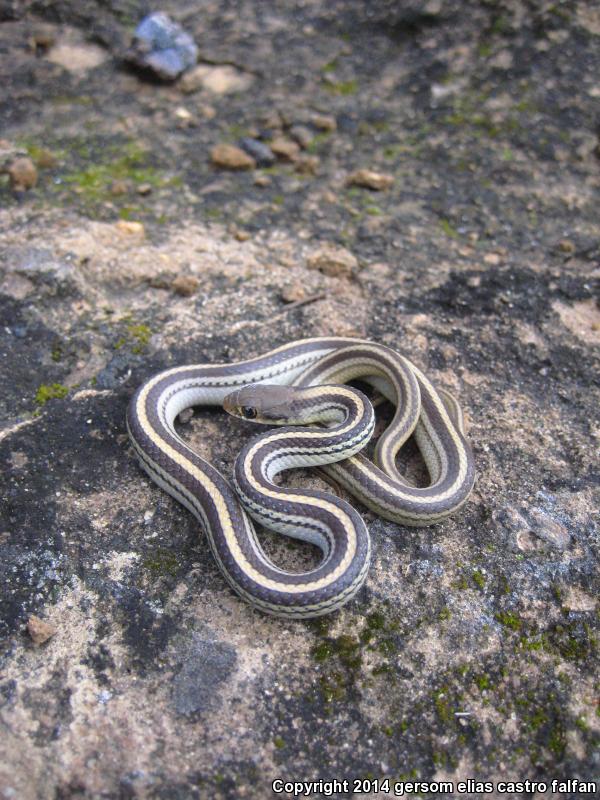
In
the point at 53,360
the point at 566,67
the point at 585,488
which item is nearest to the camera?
the point at 585,488

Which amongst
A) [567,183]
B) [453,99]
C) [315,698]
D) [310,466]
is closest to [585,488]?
[310,466]

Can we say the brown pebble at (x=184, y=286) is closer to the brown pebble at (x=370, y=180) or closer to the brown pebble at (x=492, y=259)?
the brown pebble at (x=370, y=180)

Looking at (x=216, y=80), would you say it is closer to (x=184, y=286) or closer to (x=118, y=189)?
(x=118, y=189)

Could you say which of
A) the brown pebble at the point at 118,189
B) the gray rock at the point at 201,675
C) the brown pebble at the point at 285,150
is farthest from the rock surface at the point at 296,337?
the brown pebble at the point at 285,150

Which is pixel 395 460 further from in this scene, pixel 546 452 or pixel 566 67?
pixel 566 67

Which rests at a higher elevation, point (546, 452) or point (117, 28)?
point (117, 28)

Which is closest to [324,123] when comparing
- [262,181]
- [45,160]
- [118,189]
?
[262,181]

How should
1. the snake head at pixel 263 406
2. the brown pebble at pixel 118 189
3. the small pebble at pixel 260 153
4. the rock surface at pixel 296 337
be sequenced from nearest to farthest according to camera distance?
the rock surface at pixel 296 337 < the snake head at pixel 263 406 < the brown pebble at pixel 118 189 < the small pebble at pixel 260 153
